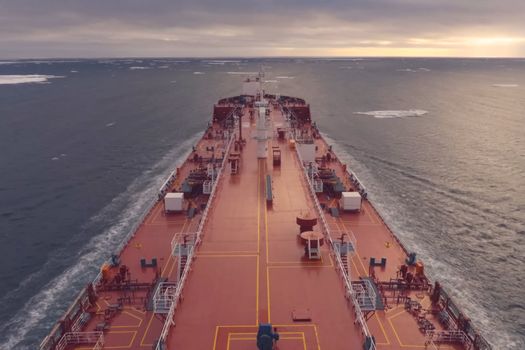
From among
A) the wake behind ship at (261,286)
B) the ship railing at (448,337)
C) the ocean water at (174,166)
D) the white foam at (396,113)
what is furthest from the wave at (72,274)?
the white foam at (396,113)

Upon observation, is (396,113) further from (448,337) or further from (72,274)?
(448,337)

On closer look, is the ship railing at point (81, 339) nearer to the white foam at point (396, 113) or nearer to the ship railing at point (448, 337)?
the ship railing at point (448, 337)

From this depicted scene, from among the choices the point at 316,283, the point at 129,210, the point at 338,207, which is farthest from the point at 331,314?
the point at 129,210

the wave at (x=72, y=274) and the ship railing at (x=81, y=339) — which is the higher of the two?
the ship railing at (x=81, y=339)

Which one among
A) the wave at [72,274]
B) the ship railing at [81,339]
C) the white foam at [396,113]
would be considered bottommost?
the wave at [72,274]

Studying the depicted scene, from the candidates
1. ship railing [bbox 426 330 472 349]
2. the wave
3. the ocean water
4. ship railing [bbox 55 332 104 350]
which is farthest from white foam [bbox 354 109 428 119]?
ship railing [bbox 55 332 104 350]

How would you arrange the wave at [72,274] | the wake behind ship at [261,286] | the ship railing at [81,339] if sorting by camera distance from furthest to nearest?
the wave at [72,274] < the ship railing at [81,339] < the wake behind ship at [261,286]

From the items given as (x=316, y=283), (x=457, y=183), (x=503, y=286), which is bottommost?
(x=503, y=286)

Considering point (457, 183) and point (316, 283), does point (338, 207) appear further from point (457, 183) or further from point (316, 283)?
point (457, 183)
